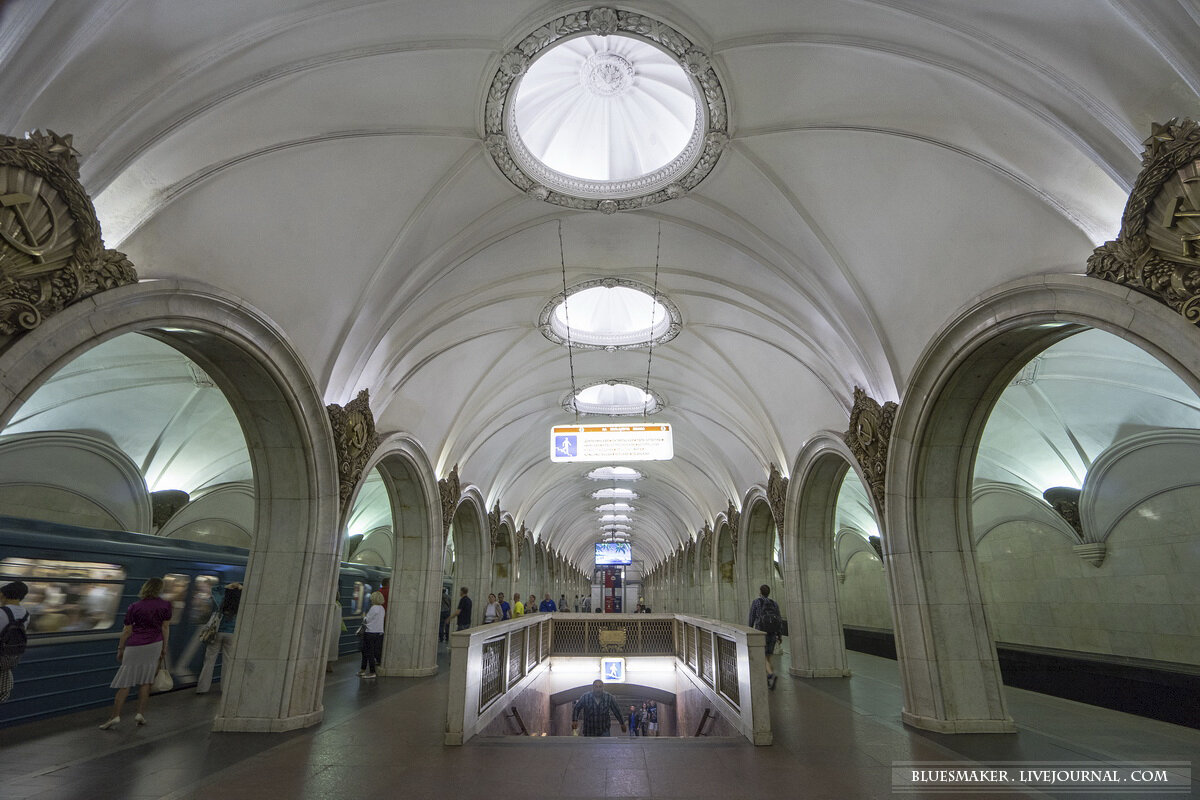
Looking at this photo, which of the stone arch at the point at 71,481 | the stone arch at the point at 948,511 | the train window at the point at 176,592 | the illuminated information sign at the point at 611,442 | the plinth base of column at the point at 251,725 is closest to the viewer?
the stone arch at the point at 948,511

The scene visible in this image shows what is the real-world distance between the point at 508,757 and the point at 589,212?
6.17 metres

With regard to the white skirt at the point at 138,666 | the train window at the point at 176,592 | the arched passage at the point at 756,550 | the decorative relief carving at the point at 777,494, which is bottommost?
the white skirt at the point at 138,666

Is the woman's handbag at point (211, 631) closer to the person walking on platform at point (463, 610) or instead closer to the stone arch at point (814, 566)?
the person walking on platform at point (463, 610)

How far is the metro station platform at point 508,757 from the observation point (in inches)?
161

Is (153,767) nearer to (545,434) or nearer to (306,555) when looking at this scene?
(306,555)

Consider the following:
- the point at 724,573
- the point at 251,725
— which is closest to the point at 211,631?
the point at 251,725

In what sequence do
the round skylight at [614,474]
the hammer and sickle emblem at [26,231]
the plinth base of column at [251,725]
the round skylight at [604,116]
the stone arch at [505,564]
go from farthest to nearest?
the round skylight at [614,474]
the stone arch at [505,564]
the round skylight at [604,116]
the plinth base of column at [251,725]
the hammer and sickle emblem at [26,231]

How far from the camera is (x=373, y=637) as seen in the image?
9.48m

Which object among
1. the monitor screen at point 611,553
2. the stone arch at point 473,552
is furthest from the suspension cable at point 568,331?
the monitor screen at point 611,553

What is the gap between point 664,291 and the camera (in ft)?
32.0

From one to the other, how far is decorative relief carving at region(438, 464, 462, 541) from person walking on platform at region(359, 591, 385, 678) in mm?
2219

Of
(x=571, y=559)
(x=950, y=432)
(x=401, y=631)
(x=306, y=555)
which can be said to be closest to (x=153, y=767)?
(x=306, y=555)

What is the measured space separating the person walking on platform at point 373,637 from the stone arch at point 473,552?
5070 millimetres

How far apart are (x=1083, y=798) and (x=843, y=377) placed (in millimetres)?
5258
